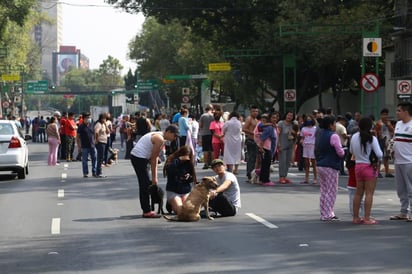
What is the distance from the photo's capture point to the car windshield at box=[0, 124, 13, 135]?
23927mm

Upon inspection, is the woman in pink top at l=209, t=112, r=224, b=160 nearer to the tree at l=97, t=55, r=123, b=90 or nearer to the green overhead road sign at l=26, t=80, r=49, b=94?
the green overhead road sign at l=26, t=80, r=49, b=94

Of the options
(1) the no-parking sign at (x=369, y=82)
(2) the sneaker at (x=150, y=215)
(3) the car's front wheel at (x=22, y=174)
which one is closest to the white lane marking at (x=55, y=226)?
(2) the sneaker at (x=150, y=215)

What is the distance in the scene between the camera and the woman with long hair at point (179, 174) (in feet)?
46.1

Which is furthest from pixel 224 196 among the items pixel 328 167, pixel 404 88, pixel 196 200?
pixel 404 88

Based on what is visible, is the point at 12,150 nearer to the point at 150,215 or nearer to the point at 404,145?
the point at 150,215

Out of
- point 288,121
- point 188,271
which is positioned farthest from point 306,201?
point 188,271

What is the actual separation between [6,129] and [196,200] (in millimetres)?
11670

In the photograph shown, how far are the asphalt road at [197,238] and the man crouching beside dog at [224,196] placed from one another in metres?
0.20

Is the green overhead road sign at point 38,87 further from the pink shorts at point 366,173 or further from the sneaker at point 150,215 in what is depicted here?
the pink shorts at point 366,173

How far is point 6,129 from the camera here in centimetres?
2419

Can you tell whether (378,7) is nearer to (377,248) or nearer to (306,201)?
(306,201)

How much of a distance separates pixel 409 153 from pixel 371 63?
39916mm

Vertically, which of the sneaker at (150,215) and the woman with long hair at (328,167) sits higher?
the woman with long hair at (328,167)

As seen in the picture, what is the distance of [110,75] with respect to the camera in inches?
7554
